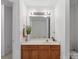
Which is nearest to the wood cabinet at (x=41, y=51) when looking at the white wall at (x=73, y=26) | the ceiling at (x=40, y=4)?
the white wall at (x=73, y=26)

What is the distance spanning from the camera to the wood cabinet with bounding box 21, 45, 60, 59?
441 cm

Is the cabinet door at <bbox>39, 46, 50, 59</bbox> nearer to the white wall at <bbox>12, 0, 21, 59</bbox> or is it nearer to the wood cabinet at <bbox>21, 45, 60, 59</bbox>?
the wood cabinet at <bbox>21, 45, 60, 59</bbox>

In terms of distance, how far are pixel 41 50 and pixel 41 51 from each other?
0.04 m

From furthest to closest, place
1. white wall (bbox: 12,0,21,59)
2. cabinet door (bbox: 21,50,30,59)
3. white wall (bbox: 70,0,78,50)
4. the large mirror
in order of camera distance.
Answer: the large mirror < white wall (bbox: 70,0,78,50) < cabinet door (bbox: 21,50,30,59) < white wall (bbox: 12,0,21,59)

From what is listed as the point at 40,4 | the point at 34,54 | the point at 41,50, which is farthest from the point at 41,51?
the point at 40,4

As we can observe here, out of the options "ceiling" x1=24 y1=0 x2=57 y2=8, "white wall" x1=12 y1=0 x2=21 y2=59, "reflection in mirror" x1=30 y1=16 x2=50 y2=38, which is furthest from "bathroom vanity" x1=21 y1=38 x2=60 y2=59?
"ceiling" x1=24 y1=0 x2=57 y2=8

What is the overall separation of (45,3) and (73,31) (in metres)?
1.66

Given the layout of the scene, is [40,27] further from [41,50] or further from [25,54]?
[25,54]

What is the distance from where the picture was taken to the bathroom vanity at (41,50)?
4418 millimetres

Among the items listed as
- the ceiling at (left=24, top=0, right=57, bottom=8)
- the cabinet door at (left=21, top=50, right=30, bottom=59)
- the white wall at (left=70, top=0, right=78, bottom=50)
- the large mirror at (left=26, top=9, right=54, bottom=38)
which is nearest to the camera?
the cabinet door at (left=21, top=50, right=30, bottom=59)

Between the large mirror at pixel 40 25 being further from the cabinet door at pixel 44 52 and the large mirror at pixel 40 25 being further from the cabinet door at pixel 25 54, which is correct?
the cabinet door at pixel 25 54

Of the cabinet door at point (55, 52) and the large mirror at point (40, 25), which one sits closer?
the cabinet door at point (55, 52)

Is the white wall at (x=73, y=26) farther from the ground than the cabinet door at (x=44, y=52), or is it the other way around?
the white wall at (x=73, y=26)

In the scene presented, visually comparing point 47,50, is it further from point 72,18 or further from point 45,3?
point 45,3
